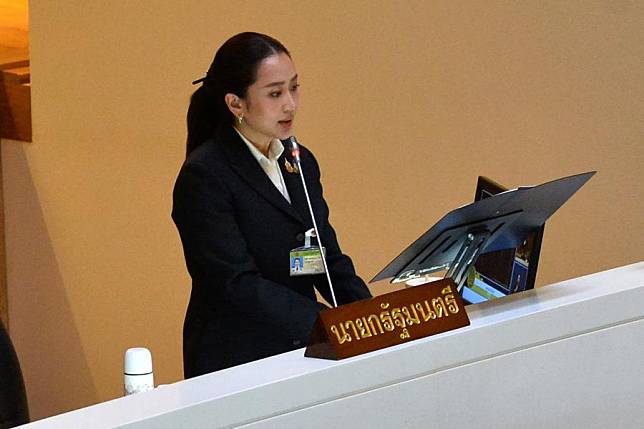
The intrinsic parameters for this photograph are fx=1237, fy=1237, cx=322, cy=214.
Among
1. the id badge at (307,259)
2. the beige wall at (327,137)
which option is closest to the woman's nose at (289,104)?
A: the id badge at (307,259)

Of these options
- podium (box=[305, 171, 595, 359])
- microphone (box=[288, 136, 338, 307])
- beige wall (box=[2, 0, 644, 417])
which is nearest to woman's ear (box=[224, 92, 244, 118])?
microphone (box=[288, 136, 338, 307])

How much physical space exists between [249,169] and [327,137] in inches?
64.1

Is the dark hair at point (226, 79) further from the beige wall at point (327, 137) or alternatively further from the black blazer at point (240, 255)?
the beige wall at point (327, 137)

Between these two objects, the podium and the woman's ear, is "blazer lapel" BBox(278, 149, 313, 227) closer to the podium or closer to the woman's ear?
the woman's ear

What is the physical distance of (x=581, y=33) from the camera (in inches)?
134

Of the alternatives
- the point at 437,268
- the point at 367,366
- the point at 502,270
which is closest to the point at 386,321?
the point at 367,366

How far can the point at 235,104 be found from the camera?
2535 millimetres

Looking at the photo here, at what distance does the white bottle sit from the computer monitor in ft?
2.08

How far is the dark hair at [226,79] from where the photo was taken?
2.51 metres

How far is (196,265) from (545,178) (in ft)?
4.62

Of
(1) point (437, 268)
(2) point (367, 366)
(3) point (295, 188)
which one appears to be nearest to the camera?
(2) point (367, 366)

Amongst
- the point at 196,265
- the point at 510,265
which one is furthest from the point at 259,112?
the point at 510,265

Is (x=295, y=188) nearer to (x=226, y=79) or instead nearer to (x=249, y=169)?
(x=249, y=169)

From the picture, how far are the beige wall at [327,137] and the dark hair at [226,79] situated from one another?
1.17m
